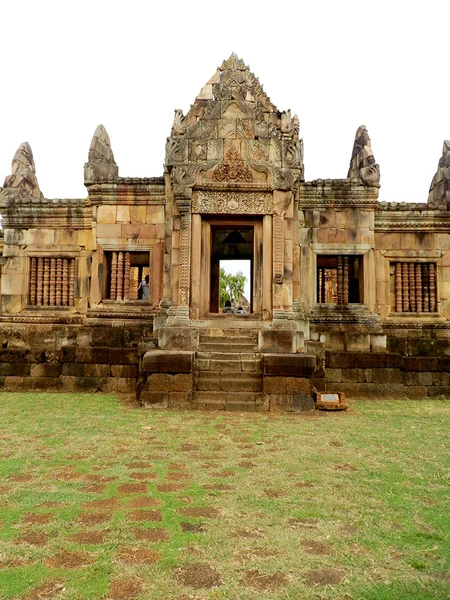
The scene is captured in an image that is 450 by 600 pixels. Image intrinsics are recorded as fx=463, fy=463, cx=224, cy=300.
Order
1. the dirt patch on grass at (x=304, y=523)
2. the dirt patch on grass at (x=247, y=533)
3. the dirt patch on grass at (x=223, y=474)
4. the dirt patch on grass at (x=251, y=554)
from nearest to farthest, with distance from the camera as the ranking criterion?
1. the dirt patch on grass at (x=251, y=554)
2. the dirt patch on grass at (x=247, y=533)
3. the dirt patch on grass at (x=304, y=523)
4. the dirt patch on grass at (x=223, y=474)

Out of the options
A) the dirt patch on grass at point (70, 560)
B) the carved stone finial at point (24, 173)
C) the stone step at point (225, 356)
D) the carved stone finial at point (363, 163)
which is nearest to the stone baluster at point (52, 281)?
the carved stone finial at point (24, 173)

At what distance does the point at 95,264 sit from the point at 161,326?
2.92m

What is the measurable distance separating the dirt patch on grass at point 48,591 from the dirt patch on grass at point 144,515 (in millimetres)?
930

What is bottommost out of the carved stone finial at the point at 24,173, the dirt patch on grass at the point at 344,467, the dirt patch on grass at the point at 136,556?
the dirt patch on grass at the point at 344,467

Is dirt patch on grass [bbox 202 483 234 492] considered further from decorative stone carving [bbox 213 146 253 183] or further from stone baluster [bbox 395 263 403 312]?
stone baluster [bbox 395 263 403 312]

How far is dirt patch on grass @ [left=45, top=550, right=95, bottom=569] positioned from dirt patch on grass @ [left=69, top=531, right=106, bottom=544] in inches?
Result: 6.2

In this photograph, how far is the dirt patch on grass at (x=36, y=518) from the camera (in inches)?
135

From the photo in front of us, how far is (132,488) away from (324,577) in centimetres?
208

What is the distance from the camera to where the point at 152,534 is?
10.7ft

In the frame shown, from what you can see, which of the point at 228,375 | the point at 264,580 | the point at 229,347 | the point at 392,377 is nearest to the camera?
the point at 264,580

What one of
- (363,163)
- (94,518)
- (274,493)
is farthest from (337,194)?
(94,518)

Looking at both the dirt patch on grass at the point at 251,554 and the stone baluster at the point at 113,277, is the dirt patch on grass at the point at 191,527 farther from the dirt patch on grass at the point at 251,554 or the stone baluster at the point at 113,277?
the stone baluster at the point at 113,277

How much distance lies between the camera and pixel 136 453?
5.42m

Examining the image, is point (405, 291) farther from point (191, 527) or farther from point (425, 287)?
point (191, 527)
